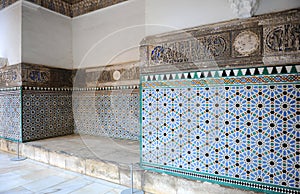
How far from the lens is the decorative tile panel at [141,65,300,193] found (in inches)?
53.4

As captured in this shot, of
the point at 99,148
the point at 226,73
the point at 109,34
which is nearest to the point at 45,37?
the point at 109,34

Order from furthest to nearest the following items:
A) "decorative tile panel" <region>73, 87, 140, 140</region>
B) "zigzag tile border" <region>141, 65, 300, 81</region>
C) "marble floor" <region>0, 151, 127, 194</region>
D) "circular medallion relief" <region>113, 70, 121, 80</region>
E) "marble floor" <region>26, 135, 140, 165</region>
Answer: "circular medallion relief" <region>113, 70, 121, 80</region> → "decorative tile panel" <region>73, 87, 140, 140</region> → "marble floor" <region>26, 135, 140, 165</region> → "marble floor" <region>0, 151, 127, 194</region> → "zigzag tile border" <region>141, 65, 300, 81</region>

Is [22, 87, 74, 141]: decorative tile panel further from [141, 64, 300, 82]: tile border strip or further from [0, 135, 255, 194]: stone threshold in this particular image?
[141, 64, 300, 82]: tile border strip

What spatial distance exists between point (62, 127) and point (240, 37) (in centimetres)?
316

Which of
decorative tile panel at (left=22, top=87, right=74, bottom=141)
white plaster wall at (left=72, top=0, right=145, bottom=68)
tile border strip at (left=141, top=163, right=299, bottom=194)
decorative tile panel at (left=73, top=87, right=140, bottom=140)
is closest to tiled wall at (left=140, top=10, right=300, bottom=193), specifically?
tile border strip at (left=141, top=163, right=299, bottom=194)

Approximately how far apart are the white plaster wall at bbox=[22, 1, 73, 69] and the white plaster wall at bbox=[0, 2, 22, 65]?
8 cm

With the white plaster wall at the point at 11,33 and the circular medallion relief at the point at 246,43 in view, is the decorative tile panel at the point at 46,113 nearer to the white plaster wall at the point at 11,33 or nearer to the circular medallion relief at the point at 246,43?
the white plaster wall at the point at 11,33

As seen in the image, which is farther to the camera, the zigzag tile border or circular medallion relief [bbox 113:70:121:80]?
circular medallion relief [bbox 113:70:121:80]

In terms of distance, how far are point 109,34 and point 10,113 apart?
198cm

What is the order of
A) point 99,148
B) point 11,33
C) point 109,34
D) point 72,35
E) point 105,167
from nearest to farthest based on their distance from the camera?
point 105,167 < point 99,148 < point 11,33 < point 109,34 < point 72,35

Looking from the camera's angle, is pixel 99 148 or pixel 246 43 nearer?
pixel 246 43

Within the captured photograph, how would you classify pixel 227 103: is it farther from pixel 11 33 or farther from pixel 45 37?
pixel 11 33

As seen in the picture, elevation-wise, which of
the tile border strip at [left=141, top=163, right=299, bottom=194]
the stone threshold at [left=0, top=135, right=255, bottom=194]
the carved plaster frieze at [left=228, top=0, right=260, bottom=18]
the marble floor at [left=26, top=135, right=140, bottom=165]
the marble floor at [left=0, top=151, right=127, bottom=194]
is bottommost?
the marble floor at [left=0, top=151, right=127, bottom=194]

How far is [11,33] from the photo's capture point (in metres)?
3.17
